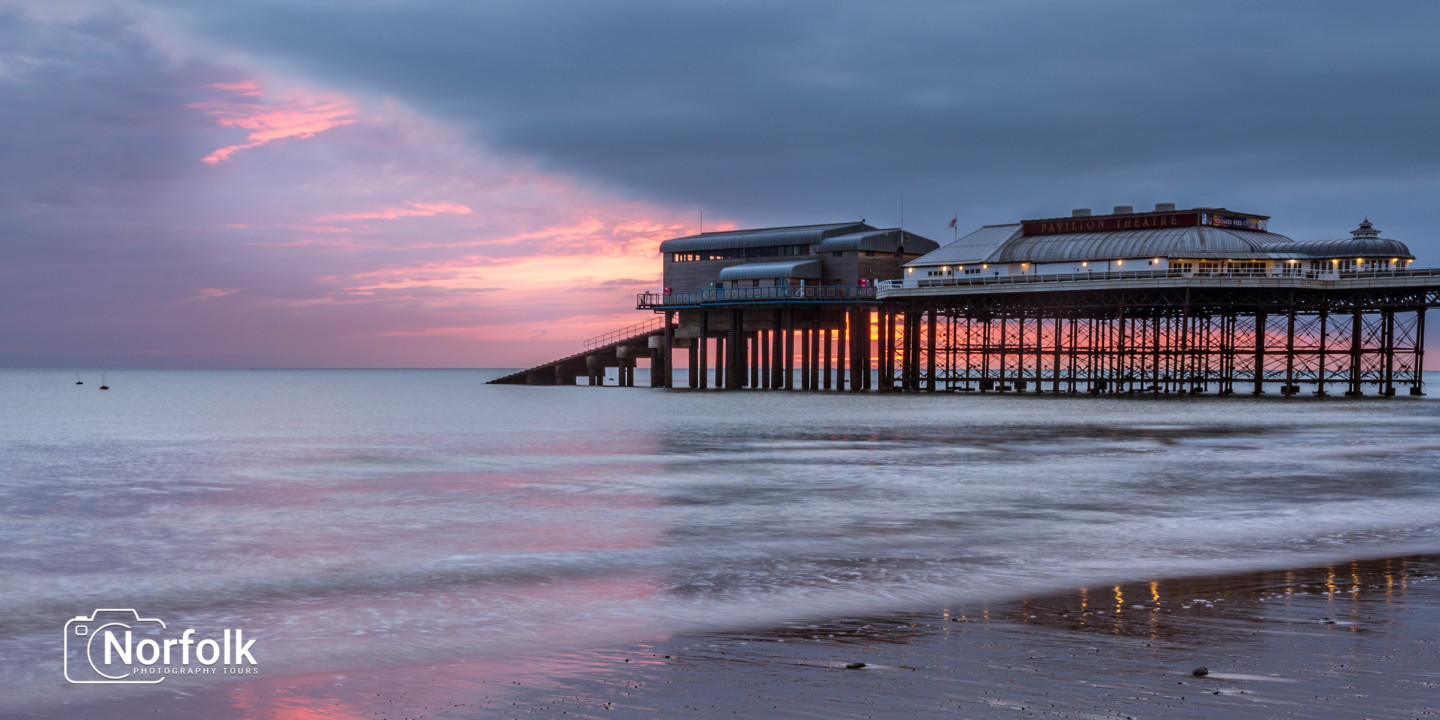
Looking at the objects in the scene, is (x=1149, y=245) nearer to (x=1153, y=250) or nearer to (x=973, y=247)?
(x=1153, y=250)

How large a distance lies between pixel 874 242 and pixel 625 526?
71282mm

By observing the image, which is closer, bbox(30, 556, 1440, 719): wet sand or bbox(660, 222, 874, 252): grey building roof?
bbox(30, 556, 1440, 719): wet sand

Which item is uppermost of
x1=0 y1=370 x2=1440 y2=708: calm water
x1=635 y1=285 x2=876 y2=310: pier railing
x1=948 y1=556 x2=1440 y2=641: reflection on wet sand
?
x1=635 y1=285 x2=876 y2=310: pier railing

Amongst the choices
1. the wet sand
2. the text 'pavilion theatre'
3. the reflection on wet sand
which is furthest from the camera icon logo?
the text 'pavilion theatre'

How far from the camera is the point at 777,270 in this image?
3474 inches

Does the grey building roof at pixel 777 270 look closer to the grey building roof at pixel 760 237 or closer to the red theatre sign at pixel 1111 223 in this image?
the grey building roof at pixel 760 237

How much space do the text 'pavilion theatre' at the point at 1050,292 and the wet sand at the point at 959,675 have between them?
196ft

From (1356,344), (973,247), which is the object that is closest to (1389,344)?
(1356,344)

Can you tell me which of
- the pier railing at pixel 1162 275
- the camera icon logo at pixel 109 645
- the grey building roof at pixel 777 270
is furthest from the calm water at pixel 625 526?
the grey building roof at pixel 777 270

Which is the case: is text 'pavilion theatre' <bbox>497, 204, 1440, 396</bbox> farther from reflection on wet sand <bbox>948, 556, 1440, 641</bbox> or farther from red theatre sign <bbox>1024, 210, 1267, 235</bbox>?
reflection on wet sand <bbox>948, 556, 1440, 641</bbox>

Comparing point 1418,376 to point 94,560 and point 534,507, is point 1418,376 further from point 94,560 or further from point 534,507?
point 94,560

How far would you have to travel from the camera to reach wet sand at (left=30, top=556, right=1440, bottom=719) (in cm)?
830

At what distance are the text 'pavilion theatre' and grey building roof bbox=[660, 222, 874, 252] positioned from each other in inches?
5.7

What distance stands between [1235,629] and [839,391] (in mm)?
80818
